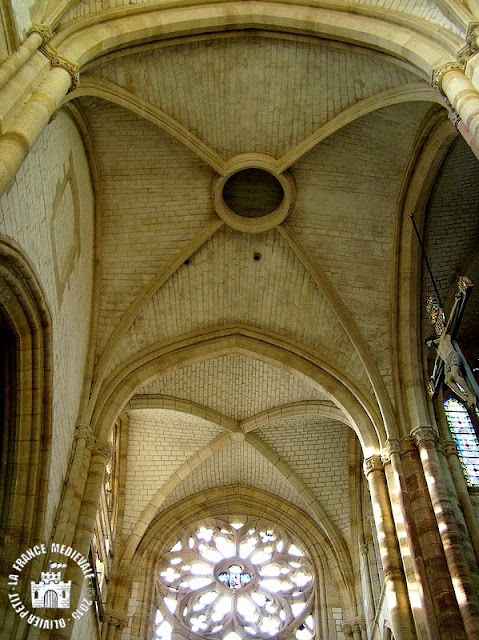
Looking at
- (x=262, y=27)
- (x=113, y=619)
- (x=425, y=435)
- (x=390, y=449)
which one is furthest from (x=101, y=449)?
(x=262, y=27)

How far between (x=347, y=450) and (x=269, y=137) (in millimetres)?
6838

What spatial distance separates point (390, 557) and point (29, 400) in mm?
5255

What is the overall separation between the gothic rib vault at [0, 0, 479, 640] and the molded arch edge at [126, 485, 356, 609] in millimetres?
47

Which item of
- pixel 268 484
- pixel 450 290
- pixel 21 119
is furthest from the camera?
pixel 268 484

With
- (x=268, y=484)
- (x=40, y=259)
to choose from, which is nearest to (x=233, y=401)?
(x=268, y=484)

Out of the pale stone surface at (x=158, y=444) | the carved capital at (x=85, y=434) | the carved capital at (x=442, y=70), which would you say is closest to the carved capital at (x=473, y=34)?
the carved capital at (x=442, y=70)

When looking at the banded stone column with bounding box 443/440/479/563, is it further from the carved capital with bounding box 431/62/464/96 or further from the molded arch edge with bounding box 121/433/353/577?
the carved capital with bounding box 431/62/464/96

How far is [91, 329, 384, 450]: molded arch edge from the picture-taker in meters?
11.3

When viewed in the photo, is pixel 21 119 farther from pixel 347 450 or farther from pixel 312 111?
pixel 347 450

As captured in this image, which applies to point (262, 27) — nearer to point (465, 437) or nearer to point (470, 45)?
point (470, 45)

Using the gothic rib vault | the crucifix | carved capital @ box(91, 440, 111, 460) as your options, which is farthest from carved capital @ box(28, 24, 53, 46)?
carved capital @ box(91, 440, 111, 460)

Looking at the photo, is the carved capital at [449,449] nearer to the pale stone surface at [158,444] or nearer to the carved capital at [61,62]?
the pale stone surface at [158,444]

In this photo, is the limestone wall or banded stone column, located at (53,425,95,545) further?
banded stone column, located at (53,425,95,545)

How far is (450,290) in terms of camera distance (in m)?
12.7
